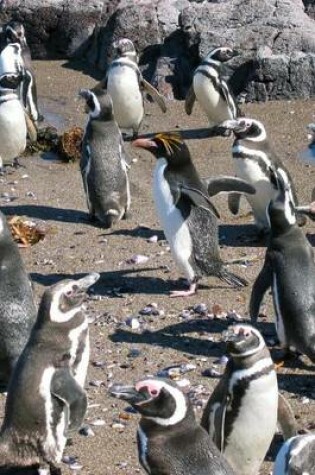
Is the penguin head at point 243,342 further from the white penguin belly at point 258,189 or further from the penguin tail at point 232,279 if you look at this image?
the white penguin belly at point 258,189

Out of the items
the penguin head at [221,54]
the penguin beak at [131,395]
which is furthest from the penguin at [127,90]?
the penguin beak at [131,395]

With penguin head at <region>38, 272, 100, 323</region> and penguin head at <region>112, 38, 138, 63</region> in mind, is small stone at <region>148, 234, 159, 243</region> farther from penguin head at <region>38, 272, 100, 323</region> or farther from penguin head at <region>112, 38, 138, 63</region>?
penguin head at <region>112, 38, 138, 63</region>

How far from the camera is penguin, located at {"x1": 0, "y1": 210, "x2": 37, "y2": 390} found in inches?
305

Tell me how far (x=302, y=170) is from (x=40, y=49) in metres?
5.45

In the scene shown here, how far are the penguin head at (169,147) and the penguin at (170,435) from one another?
355 centimetres

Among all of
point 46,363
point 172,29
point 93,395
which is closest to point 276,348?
point 93,395

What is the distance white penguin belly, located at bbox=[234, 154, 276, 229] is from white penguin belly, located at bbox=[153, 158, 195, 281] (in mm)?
1298

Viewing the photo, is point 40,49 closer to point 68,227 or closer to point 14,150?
point 14,150

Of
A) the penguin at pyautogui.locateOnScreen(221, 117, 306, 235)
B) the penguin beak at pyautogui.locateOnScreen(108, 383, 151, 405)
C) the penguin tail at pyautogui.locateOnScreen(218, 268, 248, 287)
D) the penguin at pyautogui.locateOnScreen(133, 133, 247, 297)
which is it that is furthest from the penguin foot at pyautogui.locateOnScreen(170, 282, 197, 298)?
the penguin beak at pyautogui.locateOnScreen(108, 383, 151, 405)

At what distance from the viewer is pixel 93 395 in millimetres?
7625

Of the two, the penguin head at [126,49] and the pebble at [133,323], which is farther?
the penguin head at [126,49]

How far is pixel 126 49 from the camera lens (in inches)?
563

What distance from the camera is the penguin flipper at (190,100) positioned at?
14180mm

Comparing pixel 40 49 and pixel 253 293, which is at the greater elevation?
pixel 253 293
